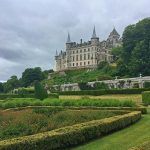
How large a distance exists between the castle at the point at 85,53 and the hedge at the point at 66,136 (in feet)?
330

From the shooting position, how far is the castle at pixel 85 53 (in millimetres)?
122500

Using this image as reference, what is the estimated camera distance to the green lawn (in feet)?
45.8

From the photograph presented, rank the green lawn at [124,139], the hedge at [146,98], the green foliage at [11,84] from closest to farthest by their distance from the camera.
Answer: the green lawn at [124,139]
the hedge at [146,98]
the green foliage at [11,84]

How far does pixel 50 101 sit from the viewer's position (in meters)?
31.3

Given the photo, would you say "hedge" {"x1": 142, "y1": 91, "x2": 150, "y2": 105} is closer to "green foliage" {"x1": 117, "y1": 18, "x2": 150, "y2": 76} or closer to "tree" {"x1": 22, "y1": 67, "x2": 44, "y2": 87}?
"green foliage" {"x1": 117, "y1": 18, "x2": 150, "y2": 76}

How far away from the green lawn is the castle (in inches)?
3921

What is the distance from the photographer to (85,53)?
125938 millimetres

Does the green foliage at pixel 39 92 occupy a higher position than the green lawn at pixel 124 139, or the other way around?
the green foliage at pixel 39 92

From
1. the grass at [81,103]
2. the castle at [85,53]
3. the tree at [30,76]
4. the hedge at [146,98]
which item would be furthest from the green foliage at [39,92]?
the castle at [85,53]

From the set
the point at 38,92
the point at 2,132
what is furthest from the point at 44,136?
the point at 38,92

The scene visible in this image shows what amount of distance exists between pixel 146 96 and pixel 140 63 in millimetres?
31015

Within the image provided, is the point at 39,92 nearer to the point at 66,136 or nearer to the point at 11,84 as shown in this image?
the point at 66,136

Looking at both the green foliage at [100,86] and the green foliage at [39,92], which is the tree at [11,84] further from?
the green foliage at [39,92]

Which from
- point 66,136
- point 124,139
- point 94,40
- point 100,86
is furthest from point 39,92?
point 94,40
